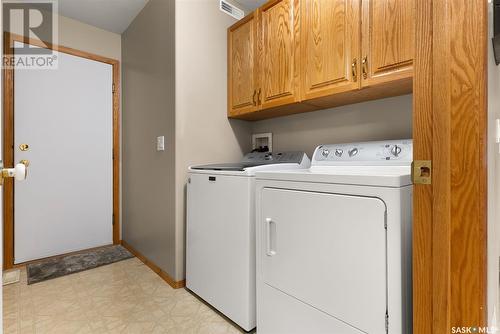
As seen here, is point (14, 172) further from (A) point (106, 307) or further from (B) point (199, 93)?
(B) point (199, 93)

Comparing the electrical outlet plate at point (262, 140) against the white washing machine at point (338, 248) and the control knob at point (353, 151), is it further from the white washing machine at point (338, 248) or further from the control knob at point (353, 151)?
the white washing machine at point (338, 248)

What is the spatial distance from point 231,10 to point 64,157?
2225 mm

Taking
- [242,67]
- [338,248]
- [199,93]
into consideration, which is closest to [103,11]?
[199,93]

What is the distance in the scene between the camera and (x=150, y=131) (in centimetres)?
240

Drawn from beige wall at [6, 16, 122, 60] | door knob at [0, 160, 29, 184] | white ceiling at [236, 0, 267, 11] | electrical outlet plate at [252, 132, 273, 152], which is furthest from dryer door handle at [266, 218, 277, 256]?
beige wall at [6, 16, 122, 60]

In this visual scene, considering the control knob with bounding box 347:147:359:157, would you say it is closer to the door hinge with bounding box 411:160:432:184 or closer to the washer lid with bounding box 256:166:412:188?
the washer lid with bounding box 256:166:412:188

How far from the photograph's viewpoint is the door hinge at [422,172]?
24.3 inches

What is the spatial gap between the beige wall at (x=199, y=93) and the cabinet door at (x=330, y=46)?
33.2 inches

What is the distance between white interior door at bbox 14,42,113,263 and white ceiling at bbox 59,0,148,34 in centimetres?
42

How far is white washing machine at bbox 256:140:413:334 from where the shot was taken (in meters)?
0.90

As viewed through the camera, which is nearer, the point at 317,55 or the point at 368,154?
the point at 368,154

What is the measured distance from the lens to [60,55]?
2623mm

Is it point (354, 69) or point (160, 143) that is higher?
point (354, 69)

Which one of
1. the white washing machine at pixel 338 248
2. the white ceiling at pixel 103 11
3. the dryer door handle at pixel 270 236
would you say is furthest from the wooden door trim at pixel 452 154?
the white ceiling at pixel 103 11
